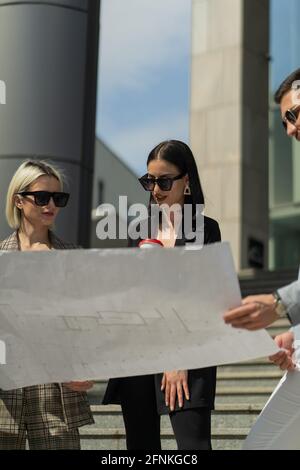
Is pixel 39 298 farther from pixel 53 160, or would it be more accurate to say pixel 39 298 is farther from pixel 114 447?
pixel 53 160

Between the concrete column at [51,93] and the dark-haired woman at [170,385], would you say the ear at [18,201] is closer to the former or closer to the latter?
the dark-haired woman at [170,385]

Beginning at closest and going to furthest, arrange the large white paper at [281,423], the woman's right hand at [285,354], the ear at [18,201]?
the large white paper at [281,423] → the woman's right hand at [285,354] → the ear at [18,201]

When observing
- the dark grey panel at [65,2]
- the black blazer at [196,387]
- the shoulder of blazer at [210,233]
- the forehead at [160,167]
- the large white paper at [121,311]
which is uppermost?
the dark grey panel at [65,2]

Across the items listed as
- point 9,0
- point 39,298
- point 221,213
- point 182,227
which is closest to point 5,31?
point 9,0

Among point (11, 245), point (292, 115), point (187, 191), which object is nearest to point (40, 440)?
point (11, 245)

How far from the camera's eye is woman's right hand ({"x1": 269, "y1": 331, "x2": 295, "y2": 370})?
121 inches

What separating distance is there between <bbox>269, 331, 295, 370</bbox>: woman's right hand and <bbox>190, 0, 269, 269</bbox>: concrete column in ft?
40.5

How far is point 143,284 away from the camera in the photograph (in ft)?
9.01

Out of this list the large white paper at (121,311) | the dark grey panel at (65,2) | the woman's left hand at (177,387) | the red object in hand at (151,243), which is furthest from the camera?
the dark grey panel at (65,2)

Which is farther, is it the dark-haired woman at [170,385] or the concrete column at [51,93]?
the concrete column at [51,93]

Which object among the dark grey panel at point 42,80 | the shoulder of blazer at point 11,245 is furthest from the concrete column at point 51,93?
the shoulder of blazer at point 11,245

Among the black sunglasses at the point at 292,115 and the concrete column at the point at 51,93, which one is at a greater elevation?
the concrete column at the point at 51,93

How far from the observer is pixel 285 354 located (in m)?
3.11

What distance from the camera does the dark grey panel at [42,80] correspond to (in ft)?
27.7
